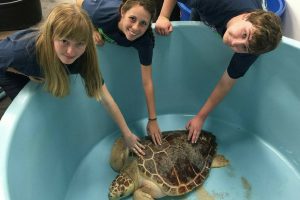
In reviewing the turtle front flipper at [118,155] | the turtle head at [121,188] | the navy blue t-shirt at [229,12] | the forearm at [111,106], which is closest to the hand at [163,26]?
the navy blue t-shirt at [229,12]

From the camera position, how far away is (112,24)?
3.62ft

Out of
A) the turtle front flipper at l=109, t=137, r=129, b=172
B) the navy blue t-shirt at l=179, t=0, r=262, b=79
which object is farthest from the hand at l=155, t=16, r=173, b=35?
the turtle front flipper at l=109, t=137, r=129, b=172

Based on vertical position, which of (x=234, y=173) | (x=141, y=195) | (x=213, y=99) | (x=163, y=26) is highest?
(x=163, y=26)

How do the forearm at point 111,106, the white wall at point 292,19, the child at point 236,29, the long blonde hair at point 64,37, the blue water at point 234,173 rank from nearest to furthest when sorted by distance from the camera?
the long blonde hair at point 64,37 → the child at point 236,29 → the forearm at point 111,106 → the blue water at point 234,173 → the white wall at point 292,19

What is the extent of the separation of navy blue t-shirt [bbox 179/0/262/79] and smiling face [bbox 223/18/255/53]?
4.1 inches

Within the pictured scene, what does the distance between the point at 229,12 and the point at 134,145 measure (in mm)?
524

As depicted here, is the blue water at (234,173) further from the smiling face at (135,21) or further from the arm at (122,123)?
the smiling face at (135,21)

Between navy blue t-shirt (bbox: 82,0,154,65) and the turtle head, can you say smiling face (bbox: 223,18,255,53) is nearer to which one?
navy blue t-shirt (bbox: 82,0,154,65)

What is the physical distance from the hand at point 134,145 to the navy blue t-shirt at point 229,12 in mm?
380

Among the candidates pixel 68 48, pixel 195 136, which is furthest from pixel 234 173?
pixel 68 48

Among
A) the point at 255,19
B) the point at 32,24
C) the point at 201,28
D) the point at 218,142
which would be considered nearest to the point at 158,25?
the point at 201,28

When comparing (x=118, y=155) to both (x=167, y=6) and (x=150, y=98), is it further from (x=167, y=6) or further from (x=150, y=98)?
(x=167, y=6)

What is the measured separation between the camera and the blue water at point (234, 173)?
1179mm

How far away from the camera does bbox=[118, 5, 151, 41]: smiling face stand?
3.21 feet
